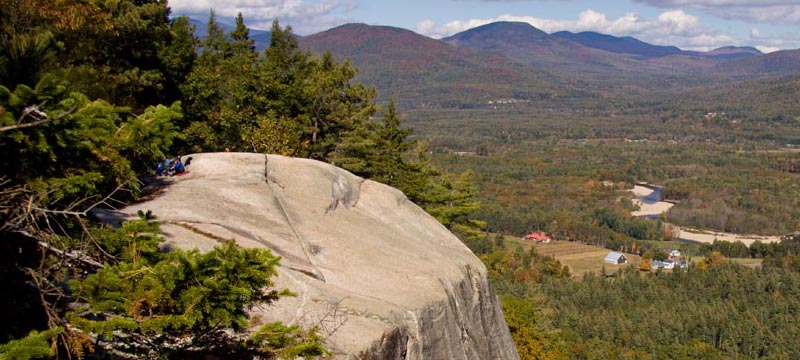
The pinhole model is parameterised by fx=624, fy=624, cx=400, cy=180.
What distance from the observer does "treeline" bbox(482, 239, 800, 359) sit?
62.8 m

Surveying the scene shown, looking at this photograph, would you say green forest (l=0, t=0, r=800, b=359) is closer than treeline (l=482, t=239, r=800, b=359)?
Yes

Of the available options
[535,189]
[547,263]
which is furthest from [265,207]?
[535,189]

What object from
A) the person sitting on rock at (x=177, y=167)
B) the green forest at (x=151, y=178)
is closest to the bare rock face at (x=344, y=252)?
the person sitting on rock at (x=177, y=167)

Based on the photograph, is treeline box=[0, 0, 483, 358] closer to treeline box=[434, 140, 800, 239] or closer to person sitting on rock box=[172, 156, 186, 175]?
person sitting on rock box=[172, 156, 186, 175]

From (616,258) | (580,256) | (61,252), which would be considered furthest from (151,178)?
(580,256)

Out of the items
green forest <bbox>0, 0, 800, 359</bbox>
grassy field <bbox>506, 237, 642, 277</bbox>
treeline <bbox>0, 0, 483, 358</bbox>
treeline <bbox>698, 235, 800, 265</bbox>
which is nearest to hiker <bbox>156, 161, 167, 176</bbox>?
green forest <bbox>0, 0, 800, 359</bbox>

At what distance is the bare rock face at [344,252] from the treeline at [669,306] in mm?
37295

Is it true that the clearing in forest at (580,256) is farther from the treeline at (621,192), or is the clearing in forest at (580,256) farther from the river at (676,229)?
the river at (676,229)

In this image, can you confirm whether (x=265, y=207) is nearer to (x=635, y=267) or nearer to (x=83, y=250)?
(x=83, y=250)

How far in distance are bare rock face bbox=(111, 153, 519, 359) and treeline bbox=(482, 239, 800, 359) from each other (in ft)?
122

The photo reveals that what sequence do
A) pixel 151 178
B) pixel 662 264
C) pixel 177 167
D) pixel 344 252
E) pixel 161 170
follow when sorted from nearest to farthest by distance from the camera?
pixel 344 252, pixel 151 178, pixel 161 170, pixel 177 167, pixel 662 264

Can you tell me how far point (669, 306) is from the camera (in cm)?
7988

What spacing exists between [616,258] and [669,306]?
84.5ft

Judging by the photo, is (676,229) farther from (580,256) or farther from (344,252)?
(344,252)
